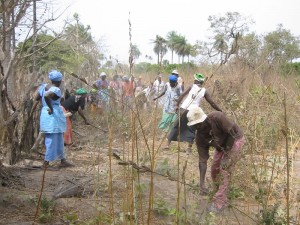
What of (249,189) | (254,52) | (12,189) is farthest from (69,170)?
(254,52)

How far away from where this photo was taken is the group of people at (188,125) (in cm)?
243

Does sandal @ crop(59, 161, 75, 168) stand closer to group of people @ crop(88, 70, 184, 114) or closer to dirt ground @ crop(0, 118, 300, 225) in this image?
dirt ground @ crop(0, 118, 300, 225)

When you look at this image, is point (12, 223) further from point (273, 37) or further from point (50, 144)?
point (273, 37)

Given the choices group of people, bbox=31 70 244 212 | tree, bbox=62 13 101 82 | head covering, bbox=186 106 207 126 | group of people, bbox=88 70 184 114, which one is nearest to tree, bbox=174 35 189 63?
tree, bbox=62 13 101 82

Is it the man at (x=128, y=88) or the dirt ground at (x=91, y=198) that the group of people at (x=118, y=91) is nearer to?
the man at (x=128, y=88)

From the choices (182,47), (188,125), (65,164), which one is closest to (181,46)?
(182,47)

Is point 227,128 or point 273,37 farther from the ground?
point 273,37

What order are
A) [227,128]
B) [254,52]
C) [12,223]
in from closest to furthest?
[12,223], [227,128], [254,52]

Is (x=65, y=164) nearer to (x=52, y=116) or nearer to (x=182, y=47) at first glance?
(x=52, y=116)

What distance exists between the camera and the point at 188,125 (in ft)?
12.9

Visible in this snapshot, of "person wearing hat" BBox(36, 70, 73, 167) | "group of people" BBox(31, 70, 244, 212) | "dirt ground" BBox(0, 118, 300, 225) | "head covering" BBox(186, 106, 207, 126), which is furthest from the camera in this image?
"person wearing hat" BBox(36, 70, 73, 167)

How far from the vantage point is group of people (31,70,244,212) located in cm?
243

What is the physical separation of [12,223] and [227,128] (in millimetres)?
2072

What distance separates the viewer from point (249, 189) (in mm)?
4609
